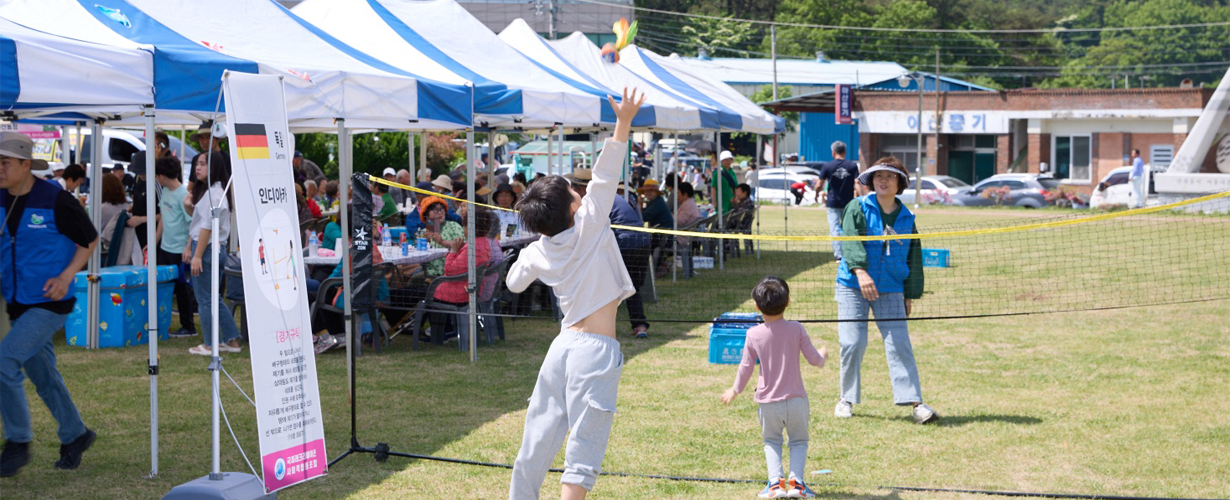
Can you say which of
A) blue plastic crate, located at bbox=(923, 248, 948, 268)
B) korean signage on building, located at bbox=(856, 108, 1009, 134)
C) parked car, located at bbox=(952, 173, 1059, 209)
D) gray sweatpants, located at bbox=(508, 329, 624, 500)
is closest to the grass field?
gray sweatpants, located at bbox=(508, 329, 624, 500)

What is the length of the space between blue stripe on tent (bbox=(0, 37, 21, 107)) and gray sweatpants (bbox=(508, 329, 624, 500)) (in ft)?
9.07

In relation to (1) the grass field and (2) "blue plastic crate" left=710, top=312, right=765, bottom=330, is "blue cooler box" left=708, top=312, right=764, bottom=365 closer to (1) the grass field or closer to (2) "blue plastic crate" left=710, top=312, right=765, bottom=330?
(2) "blue plastic crate" left=710, top=312, right=765, bottom=330

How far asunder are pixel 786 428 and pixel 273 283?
2467mm

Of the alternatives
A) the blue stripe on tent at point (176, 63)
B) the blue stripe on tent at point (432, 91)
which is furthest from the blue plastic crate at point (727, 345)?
the blue stripe on tent at point (176, 63)

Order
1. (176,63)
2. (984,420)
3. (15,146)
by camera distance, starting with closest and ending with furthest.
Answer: (15,146) < (176,63) < (984,420)

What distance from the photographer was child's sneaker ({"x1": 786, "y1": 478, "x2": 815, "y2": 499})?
5375 mm

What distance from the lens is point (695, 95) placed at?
18.0 meters

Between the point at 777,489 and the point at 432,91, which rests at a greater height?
the point at 432,91

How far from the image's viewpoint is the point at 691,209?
16484mm

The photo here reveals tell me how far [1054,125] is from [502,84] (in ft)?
148

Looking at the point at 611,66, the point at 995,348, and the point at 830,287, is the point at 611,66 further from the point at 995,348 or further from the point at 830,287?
the point at 995,348

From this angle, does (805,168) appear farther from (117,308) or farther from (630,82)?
(117,308)

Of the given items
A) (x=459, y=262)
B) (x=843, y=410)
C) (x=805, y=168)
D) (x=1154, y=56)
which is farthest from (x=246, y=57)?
(x=1154, y=56)

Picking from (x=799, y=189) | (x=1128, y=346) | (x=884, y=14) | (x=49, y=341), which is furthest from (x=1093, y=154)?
(x=49, y=341)
